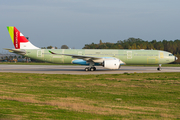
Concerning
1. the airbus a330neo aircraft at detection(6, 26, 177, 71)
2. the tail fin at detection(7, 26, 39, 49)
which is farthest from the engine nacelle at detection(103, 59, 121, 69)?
the tail fin at detection(7, 26, 39, 49)

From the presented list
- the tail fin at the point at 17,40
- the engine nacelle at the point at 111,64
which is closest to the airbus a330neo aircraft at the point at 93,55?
the tail fin at the point at 17,40

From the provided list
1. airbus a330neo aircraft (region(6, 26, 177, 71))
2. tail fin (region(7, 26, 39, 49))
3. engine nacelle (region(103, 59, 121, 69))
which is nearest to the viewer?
engine nacelle (region(103, 59, 121, 69))

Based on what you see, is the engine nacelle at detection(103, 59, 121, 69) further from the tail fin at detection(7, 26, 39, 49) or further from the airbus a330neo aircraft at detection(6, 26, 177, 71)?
the tail fin at detection(7, 26, 39, 49)

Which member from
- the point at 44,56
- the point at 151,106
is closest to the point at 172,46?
the point at 44,56

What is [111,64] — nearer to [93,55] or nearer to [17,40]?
[93,55]

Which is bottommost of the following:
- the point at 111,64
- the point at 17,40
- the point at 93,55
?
the point at 111,64

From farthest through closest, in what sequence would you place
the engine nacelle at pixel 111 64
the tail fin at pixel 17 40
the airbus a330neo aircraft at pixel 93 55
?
the tail fin at pixel 17 40, the airbus a330neo aircraft at pixel 93 55, the engine nacelle at pixel 111 64

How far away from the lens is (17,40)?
37.2 m

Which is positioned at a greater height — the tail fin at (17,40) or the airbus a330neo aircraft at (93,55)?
the tail fin at (17,40)

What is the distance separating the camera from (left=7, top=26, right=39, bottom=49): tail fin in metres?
37.2

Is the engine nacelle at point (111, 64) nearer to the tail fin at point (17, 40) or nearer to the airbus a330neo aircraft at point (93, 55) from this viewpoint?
the airbus a330neo aircraft at point (93, 55)

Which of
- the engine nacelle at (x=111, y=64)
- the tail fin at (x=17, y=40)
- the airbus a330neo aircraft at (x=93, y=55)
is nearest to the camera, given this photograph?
the engine nacelle at (x=111, y=64)

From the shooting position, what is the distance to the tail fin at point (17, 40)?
37.2 metres

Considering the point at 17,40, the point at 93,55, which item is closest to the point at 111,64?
the point at 93,55
